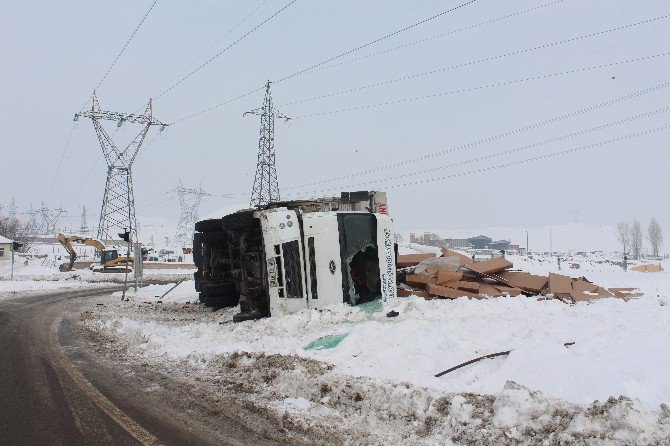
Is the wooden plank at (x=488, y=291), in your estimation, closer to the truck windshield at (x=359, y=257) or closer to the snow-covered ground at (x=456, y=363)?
the snow-covered ground at (x=456, y=363)

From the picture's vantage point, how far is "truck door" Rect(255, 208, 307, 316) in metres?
9.38

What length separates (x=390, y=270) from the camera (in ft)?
34.3

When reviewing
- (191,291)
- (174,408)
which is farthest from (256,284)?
(191,291)

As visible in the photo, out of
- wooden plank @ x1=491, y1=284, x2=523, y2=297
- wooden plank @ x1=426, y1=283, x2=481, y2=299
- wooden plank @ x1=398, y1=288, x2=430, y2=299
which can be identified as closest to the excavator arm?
wooden plank @ x1=398, y1=288, x2=430, y2=299

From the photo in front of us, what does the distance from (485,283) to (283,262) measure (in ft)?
18.4

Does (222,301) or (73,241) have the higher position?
(73,241)

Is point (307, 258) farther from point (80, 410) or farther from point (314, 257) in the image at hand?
point (80, 410)

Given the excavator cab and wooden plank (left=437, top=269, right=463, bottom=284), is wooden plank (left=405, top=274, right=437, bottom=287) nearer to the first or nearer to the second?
wooden plank (left=437, top=269, right=463, bottom=284)

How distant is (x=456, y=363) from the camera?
5.70 meters

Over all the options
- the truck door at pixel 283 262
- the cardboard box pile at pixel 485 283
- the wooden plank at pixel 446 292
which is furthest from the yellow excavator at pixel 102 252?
the wooden plank at pixel 446 292

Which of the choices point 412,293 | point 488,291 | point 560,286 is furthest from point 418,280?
point 560,286

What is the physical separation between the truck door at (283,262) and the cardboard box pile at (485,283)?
3.07 m

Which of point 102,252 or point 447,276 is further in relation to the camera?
point 102,252

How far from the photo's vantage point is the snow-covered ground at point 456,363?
4109 mm
